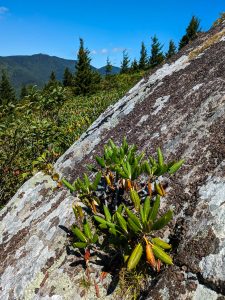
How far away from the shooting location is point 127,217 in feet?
14.6

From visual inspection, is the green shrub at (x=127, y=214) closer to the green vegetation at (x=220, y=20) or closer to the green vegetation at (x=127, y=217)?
the green vegetation at (x=127, y=217)

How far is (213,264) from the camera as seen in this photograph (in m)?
3.53

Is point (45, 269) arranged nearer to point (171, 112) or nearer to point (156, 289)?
point (156, 289)

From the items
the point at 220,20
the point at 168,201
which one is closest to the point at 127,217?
the point at 168,201

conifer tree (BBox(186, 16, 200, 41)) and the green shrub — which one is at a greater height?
conifer tree (BBox(186, 16, 200, 41))

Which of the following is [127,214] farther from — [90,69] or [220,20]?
[90,69]

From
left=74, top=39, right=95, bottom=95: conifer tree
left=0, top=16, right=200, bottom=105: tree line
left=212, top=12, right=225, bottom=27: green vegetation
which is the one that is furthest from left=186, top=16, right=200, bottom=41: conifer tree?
left=212, top=12, right=225, bottom=27: green vegetation

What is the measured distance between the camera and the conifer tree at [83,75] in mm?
51800

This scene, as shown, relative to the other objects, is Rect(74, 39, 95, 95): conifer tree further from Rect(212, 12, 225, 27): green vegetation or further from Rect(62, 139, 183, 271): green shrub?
Rect(62, 139, 183, 271): green shrub

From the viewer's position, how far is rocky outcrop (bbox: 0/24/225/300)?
3711 mm

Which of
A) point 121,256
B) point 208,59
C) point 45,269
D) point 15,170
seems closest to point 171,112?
point 208,59

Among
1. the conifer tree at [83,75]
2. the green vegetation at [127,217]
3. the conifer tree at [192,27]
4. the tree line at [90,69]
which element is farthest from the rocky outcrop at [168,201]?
the conifer tree at [192,27]

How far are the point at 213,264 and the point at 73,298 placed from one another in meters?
1.91

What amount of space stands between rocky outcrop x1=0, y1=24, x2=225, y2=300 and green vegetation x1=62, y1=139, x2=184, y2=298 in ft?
0.89
